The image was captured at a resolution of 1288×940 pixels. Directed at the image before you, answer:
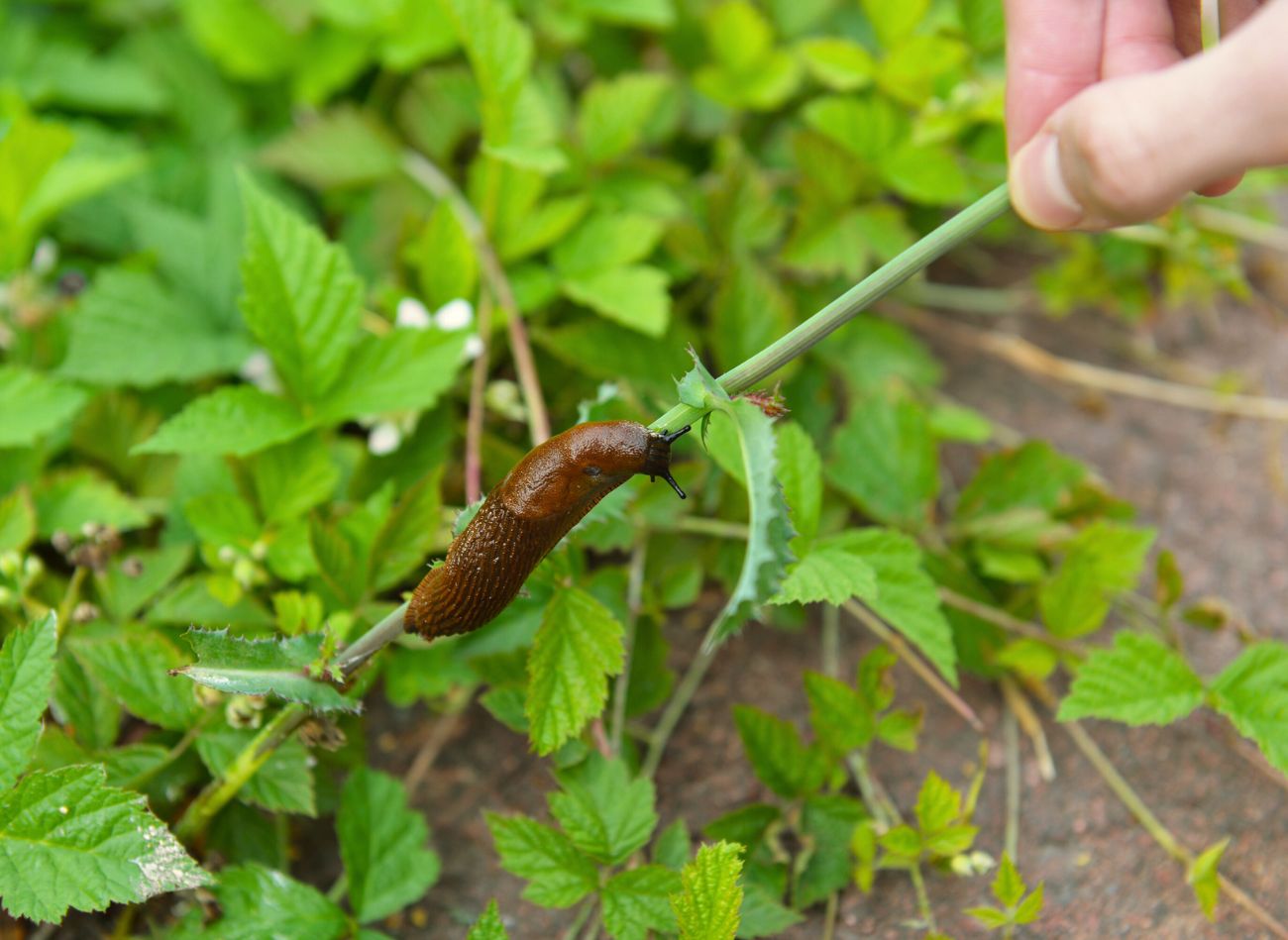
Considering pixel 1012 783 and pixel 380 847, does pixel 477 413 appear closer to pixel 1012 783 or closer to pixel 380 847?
pixel 380 847

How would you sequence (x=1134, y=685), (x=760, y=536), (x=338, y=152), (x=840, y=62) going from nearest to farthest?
(x=760, y=536) → (x=1134, y=685) → (x=840, y=62) → (x=338, y=152)

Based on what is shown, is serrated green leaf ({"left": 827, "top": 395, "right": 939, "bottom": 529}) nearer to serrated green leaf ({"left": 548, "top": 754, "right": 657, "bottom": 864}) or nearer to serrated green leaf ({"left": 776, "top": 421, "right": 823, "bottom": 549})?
serrated green leaf ({"left": 776, "top": 421, "right": 823, "bottom": 549})

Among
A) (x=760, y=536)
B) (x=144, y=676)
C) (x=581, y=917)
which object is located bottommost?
(x=581, y=917)

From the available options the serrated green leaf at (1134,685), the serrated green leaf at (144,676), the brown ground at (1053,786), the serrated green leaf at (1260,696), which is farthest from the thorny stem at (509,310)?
the serrated green leaf at (1260,696)

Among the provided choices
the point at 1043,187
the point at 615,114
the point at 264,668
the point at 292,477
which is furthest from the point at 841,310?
the point at 615,114

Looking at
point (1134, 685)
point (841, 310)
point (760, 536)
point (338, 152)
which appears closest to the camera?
point (760, 536)

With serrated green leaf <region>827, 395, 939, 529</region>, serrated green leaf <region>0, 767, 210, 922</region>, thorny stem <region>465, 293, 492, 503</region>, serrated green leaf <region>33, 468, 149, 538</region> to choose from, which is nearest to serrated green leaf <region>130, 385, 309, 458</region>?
serrated green leaf <region>33, 468, 149, 538</region>

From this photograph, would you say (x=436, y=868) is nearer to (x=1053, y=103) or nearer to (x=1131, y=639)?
(x=1131, y=639)
